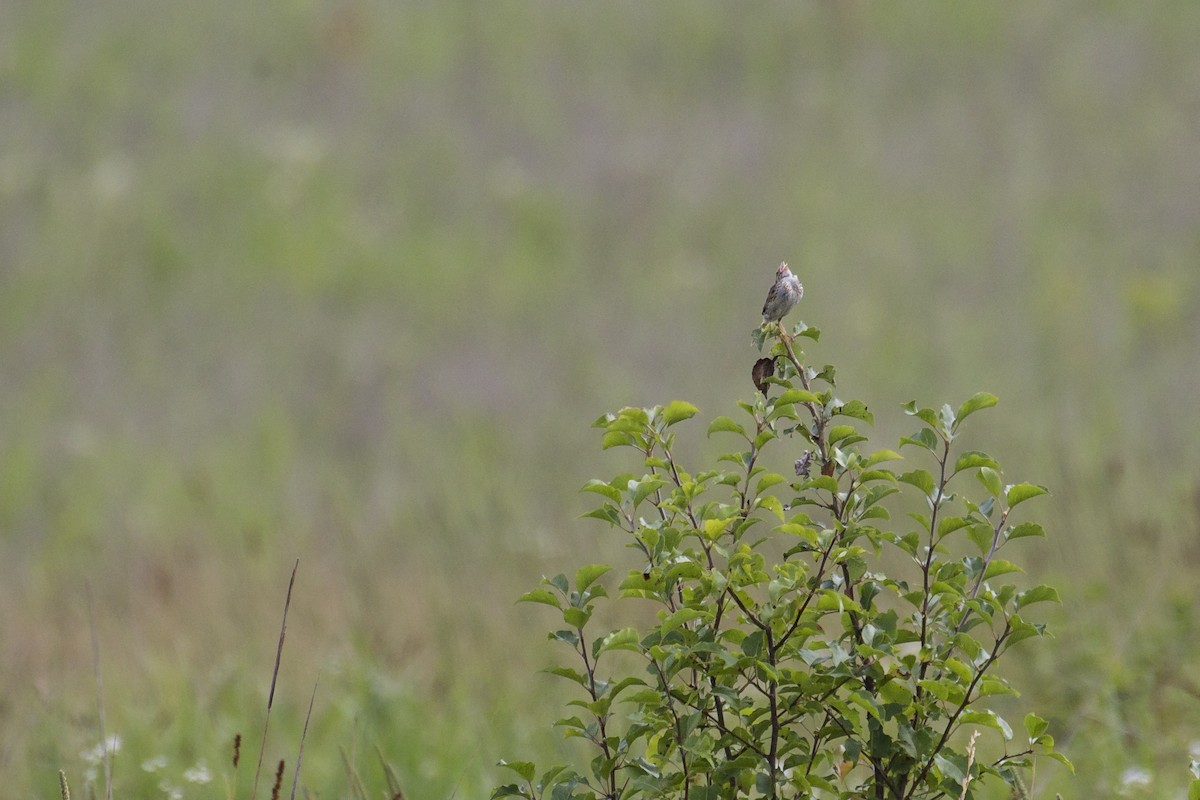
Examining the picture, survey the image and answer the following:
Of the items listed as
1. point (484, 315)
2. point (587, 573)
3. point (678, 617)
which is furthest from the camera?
point (484, 315)

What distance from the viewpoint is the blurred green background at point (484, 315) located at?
3.75m

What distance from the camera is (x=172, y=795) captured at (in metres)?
2.69

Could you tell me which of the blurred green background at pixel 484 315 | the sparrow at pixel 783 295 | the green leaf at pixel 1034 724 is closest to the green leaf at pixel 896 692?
the green leaf at pixel 1034 724

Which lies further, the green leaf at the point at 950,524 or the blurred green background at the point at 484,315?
the blurred green background at the point at 484,315

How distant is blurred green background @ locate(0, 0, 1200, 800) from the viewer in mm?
3752

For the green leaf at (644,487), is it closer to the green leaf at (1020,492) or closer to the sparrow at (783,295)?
the sparrow at (783,295)

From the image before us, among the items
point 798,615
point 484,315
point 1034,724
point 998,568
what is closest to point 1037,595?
point 998,568

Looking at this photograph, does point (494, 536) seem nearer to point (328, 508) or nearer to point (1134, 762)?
point (328, 508)

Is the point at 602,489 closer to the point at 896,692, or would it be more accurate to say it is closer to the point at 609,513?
the point at 609,513

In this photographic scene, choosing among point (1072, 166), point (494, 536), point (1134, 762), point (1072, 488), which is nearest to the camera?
point (1134, 762)

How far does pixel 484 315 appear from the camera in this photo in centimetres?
1038

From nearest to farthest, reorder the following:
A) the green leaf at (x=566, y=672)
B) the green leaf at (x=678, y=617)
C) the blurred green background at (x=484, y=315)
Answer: the green leaf at (x=678, y=617), the green leaf at (x=566, y=672), the blurred green background at (x=484, y=315)

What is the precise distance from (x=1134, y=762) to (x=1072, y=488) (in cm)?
172

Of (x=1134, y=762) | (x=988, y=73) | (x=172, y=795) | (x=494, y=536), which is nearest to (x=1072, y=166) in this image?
(x=988, y=73)
